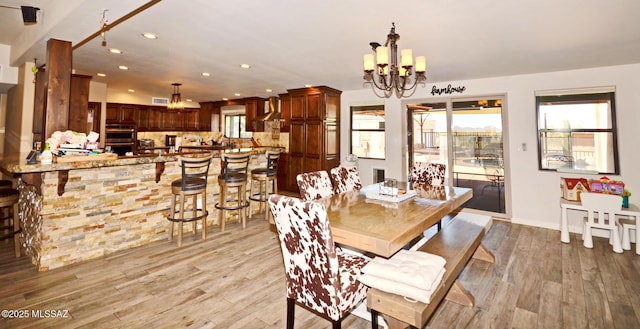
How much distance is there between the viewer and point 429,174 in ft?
12.8

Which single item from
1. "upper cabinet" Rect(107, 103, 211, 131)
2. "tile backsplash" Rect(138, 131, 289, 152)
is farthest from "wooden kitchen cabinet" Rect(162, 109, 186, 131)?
"tile backsplash" Rect(138, 131, 289, 152)

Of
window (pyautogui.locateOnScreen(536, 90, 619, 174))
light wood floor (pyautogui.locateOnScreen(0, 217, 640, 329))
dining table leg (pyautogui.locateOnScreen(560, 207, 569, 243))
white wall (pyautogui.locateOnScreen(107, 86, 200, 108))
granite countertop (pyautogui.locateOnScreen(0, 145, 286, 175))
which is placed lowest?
light wood floor (pyautogui.locateOnScreen(0, 217, 640, 329))

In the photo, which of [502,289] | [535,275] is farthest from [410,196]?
[535,275]

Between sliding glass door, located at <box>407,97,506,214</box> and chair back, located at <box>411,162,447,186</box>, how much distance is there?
161 centimetres

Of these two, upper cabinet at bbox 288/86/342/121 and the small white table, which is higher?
upper cabinet at bbox 288/86/342/121

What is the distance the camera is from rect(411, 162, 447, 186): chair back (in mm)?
3814

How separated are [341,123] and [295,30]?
3663 mm

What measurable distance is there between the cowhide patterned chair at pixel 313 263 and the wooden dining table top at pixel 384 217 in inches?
7.1

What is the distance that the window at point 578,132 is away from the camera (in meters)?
4.04

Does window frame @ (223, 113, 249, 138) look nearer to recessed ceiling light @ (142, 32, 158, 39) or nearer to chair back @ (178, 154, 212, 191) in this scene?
chair back @ (178, 154, 212, 191)

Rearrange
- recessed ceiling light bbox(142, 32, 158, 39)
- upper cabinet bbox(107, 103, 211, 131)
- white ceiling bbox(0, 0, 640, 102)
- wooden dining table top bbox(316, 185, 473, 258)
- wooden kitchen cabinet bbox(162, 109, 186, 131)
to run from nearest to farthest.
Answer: wooden dining table top bbox(316, 185, 473, 258), white ceiling bbox(0, 0, 640, 102), recessed ceiling light bbox(142, 32, 158, 39), upper cabinet bbox(107, 103, 211, 131), wooden kitchen cabinet bbox(162, 109, 186, 131)

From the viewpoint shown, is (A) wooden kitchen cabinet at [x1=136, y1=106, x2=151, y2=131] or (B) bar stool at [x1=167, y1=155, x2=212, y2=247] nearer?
(B) bar stool at [x1=167, y1=155, x2=212, y2=247]

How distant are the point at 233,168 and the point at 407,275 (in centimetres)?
315

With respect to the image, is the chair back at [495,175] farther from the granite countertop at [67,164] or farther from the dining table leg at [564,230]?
the granite countertop at [67,164]
